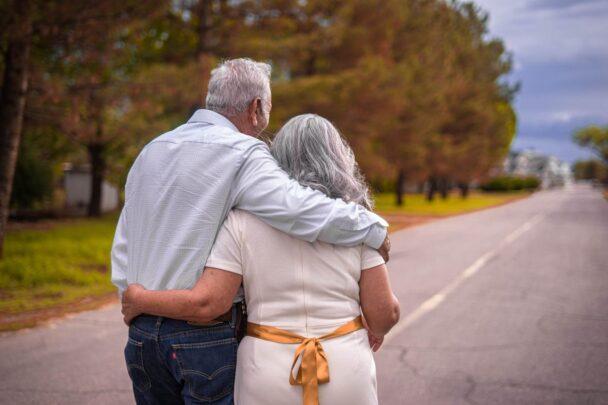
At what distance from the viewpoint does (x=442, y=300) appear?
8211 millimetres

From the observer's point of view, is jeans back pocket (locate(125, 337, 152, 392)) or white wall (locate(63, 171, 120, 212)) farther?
white wall (locate(63, 171, 120, 212))

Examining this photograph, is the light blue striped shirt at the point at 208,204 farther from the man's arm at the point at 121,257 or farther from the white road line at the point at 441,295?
the white road line at the point at 441,295

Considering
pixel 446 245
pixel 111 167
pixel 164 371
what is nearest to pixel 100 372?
pixel 164 371

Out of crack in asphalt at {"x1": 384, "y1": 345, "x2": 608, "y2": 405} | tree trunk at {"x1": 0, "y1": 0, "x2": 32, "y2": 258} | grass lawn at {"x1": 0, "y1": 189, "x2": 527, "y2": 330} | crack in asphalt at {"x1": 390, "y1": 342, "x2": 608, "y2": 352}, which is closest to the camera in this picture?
crack in asphalt at {"x1": 384, "y1": 345, "x2": 608, "y2": 405}

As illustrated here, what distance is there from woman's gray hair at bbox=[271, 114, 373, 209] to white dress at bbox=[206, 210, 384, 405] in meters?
0.19

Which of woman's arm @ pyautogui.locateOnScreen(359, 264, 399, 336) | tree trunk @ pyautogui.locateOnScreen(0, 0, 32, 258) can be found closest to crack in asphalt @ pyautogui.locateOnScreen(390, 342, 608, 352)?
woman's arm @ pyautogui.locateOnScreen(359, 264, 399, 336)

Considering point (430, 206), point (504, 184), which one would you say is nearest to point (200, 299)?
point (430, 206)

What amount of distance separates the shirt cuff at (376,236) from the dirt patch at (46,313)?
5.89 meters

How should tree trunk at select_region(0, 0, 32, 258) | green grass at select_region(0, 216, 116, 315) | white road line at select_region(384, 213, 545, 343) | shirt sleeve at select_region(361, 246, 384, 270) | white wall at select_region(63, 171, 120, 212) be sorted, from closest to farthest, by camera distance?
1. shirt sleeve at select_region(361, 246, 384, 270)
2. white road line at select_region(384, 213, 545, 343)
3. green grass at select_region(0, 216, 116, 315)
4. tree trunk at select_region(0, 0, 32, 258)
5. white wall at select_region(63, 171, 120, 212)

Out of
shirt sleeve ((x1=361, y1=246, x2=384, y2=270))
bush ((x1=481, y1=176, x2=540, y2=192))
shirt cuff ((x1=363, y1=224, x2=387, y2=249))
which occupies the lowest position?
bush ((x1=481, y1=176, x2=540, y2=192))

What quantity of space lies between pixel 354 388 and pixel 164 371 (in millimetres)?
650

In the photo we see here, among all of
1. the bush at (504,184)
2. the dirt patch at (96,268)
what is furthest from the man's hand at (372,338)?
the bush at (504,184)

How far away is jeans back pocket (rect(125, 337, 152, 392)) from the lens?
2.13 metres

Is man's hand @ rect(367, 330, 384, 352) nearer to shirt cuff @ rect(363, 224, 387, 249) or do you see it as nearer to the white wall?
shirt cuff @ rect(363, 224, 387, 249)
